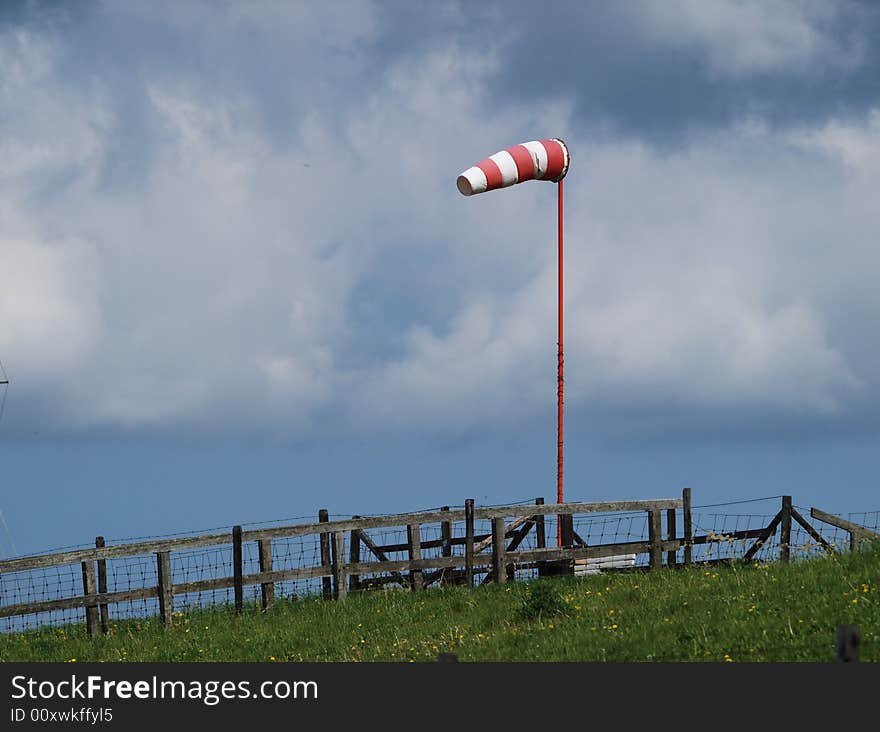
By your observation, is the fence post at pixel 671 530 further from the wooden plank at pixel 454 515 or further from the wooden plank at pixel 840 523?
the wooden plank at pixel 840 523

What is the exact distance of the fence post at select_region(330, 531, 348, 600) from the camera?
2191cm

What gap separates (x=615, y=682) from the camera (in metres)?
10.6

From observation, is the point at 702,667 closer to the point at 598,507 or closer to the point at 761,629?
the point at 761,629

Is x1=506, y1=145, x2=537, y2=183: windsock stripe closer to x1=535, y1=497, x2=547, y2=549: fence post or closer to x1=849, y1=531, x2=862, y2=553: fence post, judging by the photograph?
x1=535, y1=497, x2=547, y2=549: fence post

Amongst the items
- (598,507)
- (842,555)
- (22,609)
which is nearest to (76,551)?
(22,609)

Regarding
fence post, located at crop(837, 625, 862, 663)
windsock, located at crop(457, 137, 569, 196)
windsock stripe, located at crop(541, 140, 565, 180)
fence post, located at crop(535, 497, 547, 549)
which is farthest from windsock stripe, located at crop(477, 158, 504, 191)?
fence post, located at crop(837, 625, 862, 663)

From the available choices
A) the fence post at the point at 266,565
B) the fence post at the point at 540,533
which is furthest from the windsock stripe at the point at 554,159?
the fence post at the point at 266,565

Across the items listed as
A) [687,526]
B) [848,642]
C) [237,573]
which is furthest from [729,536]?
[848,642]

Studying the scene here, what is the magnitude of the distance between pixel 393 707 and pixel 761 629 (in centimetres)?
675

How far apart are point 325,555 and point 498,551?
3.44m

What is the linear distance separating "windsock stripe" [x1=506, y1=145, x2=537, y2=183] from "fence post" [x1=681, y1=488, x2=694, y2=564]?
26.1 feet

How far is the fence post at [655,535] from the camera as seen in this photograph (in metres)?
23.7

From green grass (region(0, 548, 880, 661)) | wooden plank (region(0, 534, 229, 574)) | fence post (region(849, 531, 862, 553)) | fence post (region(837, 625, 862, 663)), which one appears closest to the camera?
fence post (region(837, 625, 862, 663))

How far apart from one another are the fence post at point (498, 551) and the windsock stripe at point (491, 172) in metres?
7.58
